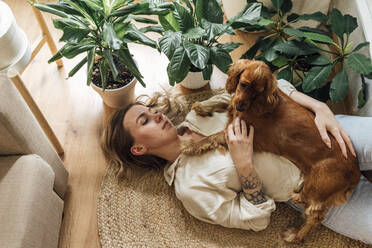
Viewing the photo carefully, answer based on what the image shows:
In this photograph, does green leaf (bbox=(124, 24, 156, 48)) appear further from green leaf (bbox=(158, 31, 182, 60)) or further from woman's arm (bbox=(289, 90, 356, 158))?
woman's arm (bbox=(289, 90, 356, 158))

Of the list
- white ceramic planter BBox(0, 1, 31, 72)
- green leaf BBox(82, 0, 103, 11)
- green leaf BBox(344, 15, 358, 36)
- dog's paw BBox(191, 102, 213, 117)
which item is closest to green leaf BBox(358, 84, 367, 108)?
green leaf BBox(344, 15, 358, 36)

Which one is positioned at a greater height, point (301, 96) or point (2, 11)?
point (2, 11)

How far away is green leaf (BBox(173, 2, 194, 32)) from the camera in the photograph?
169cm

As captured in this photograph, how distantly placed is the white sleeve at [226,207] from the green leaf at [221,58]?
631 millimetres

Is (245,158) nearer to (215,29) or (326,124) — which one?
(326,124)

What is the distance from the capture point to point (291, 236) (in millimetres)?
1668

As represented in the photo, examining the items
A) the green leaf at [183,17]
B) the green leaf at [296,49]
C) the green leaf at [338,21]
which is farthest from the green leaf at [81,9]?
the green leaf at [338,21]

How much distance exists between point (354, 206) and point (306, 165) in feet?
1.00

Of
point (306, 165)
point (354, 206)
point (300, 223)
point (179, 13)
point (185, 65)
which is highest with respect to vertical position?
point (179, 13)

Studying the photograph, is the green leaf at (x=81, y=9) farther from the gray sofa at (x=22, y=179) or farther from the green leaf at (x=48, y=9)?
the gray sofa at (x=22, y=179)

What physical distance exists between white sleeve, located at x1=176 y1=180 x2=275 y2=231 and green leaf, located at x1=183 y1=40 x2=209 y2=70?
591 mm

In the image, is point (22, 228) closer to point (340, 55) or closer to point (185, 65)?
point (185, 65)

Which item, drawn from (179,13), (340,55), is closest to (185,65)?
(179,13)

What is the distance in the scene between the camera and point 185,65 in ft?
5.53
